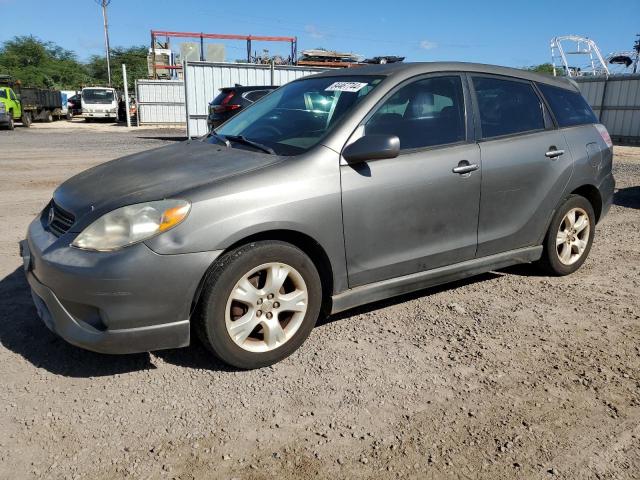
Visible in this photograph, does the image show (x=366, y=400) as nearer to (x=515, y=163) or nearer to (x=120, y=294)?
(x=120, y=294)

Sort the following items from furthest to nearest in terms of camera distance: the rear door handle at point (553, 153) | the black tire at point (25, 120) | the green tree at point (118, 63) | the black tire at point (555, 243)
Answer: the green tree at point (118, 63) < the black tire at point (25, 120) < the black tire at point (555, 243) < the rear door handle at point (553, 153)

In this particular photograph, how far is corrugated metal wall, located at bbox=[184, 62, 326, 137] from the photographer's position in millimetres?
18375

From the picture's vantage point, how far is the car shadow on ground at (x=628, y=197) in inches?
317

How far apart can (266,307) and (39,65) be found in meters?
67.7

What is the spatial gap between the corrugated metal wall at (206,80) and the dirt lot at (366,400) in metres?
15.2

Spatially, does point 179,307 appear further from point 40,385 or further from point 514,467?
point 514,467

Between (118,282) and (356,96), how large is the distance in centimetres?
191

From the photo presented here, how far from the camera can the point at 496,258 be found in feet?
13.5

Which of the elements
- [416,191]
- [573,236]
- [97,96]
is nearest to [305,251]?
[416,191]

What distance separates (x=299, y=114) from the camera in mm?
3820

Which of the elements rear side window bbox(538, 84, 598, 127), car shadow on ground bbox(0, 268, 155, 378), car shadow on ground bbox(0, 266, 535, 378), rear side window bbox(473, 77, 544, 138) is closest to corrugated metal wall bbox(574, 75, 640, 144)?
rear side window bbox(538, 84, 598, 127)

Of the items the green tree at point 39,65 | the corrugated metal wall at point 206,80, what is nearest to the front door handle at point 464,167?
the corrugated metal wall at point 206,80

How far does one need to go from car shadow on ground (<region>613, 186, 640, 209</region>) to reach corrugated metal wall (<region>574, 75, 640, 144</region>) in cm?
1090

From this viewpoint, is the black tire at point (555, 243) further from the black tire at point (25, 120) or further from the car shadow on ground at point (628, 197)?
the black tire at point (25, 120)
